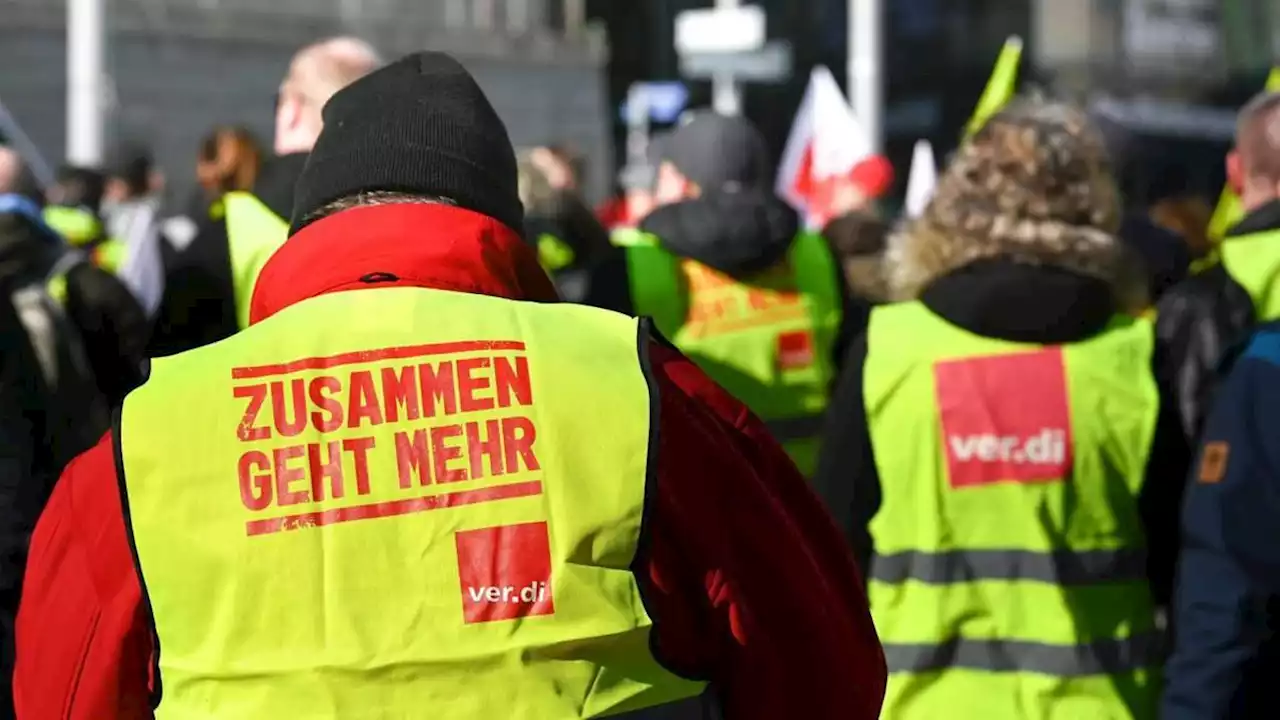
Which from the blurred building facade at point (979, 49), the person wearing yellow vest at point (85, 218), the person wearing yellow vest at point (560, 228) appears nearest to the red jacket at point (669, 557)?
the person wearing yellow vest at point (560, 228)

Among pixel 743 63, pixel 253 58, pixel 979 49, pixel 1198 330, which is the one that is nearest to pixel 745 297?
pixel 1198 330

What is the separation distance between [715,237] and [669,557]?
299 centimetres

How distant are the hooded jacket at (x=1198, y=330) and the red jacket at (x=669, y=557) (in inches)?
107

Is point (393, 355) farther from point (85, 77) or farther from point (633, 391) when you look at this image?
point (85, 77)

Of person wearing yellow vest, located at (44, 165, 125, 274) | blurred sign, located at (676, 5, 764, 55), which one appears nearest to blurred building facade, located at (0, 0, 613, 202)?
blurred sign, located at (676, 5, 764, 55)

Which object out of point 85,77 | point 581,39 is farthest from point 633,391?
point 581,39

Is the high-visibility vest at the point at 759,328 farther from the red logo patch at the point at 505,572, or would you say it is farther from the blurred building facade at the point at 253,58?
the blurred building facade at the point at 253,58

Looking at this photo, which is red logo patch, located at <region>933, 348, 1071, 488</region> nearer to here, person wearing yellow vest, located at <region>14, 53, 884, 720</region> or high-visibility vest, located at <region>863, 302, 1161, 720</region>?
high-visibility vest, located at <region>863, 302, 1161, 720</region>

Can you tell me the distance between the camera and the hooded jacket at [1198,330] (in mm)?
4418

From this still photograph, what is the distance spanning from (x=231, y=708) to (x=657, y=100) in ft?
72.1

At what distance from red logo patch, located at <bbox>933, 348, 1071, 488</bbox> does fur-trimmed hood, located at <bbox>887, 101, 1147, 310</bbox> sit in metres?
0.19

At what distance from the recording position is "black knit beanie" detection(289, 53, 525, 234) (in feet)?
6.45

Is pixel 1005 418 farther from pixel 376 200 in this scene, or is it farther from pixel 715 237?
pixel 715 237

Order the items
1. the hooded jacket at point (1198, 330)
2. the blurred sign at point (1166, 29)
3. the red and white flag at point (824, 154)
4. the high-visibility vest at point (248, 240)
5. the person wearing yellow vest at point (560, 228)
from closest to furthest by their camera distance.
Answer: the high-visibility vest at point (248, 240) → the hooded jacket at point (1198, 330) → the person wearing yellow vest at point (560, 228) → the red and white flag at point (824, 154) → the blurred sign at point (1166, 29)
